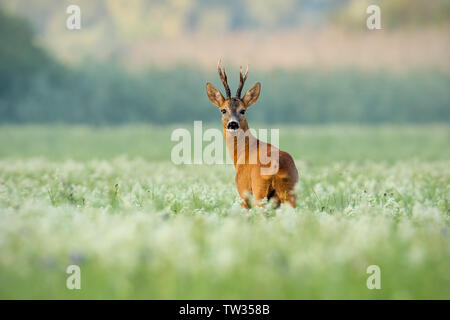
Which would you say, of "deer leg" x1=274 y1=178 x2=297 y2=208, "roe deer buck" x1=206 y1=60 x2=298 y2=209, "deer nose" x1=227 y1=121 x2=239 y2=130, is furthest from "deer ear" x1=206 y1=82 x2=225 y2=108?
"deer leg" x1=274 y1=178 x2=297 y2=208

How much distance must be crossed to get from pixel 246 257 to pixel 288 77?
41794 mm

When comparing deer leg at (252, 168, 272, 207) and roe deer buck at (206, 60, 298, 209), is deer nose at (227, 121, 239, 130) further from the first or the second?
deer leg at (252, 168, 272, 207)

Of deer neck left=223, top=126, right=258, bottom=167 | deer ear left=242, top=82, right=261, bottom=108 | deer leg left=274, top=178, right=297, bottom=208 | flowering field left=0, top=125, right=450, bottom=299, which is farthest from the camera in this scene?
deer ear left=242, top=82, right=261, bottom=108

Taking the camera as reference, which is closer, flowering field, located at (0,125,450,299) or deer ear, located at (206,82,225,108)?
flowering field, located at (0,125,450,299)

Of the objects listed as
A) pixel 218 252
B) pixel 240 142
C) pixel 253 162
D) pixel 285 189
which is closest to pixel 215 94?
pixel 240 142

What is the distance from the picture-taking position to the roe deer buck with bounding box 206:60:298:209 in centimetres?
839

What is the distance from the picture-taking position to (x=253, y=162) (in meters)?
8.69

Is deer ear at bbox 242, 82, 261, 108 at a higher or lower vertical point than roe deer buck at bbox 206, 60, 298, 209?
higher

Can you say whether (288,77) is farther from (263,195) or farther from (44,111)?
(263,195)

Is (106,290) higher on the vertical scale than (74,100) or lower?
lower

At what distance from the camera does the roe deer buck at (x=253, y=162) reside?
8.39 metres

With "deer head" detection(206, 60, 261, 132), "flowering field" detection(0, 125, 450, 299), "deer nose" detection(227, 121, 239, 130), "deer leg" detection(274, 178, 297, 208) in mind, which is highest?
"deer head" detection(206, 60, 261, 132)

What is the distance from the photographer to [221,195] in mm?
10000

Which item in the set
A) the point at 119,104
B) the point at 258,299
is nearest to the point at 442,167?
the point at 258,299
